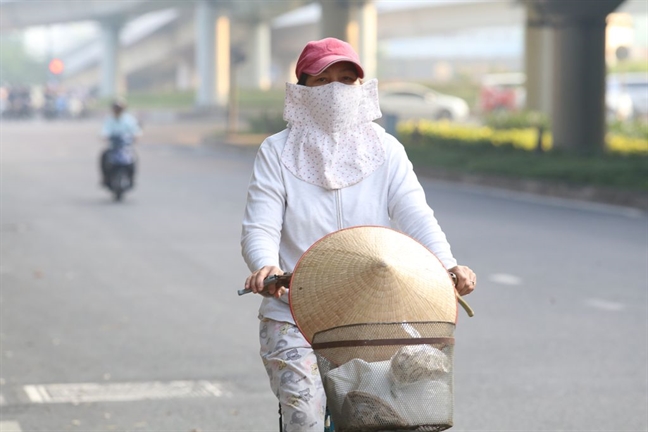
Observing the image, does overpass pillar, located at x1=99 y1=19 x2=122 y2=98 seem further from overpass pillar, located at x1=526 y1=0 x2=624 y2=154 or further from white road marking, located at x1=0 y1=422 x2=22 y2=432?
white road marking, located at x1=0 y1=422 x2=22 y2=432

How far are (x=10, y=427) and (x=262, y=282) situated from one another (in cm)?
307

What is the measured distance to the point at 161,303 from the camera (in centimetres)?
970

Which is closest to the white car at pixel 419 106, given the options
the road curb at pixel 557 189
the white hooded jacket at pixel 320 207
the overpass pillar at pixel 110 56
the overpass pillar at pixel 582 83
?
the overpass pillar at pixel 582 83

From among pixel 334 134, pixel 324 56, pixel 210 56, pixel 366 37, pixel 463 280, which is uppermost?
pixel 366 37

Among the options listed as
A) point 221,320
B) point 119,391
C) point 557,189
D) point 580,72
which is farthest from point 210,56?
point 119,391

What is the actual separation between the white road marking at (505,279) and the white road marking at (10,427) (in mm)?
5503

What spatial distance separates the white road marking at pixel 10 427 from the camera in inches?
232

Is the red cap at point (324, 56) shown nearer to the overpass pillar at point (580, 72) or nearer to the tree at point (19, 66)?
the overpass pillar at point (580, 72)

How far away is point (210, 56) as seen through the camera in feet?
198

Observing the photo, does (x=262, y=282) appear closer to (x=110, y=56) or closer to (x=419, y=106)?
(x=419, y=106)

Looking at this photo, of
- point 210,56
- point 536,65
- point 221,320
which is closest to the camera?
point 221,320

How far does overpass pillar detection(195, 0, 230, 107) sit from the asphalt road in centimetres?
4192

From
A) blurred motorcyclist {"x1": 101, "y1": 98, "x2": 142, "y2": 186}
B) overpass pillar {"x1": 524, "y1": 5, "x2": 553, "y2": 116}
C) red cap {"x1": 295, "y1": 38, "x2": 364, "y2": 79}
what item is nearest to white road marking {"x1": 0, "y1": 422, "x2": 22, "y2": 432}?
red cap {"x1": 295, "y1": 38, "x2": 364, "y2": 79}

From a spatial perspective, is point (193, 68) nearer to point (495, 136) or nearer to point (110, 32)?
point (110, 32)
